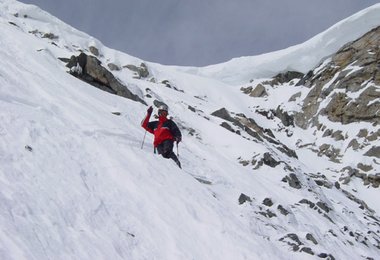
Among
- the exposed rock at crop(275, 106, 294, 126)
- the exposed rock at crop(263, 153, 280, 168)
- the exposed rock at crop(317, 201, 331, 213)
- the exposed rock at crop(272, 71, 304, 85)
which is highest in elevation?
the exposed rock at crop(272, 71, 304, 85)

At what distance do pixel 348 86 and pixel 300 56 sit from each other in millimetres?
19251

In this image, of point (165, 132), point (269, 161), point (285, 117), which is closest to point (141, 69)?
point (285, 117)

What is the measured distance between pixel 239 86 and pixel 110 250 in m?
76.7

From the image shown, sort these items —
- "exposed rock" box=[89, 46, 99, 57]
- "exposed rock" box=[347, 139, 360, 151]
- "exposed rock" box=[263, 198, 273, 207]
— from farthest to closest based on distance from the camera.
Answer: "exposed rock" box=[89, 46, 99, 57] → "exposed rock" box=[347, 139, 360, 151] → "exposed rock" box=[263, 198, 273, 207]

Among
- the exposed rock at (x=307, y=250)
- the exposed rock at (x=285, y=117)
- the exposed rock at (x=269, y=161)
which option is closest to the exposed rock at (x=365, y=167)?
the exposed rock at (x=285, y=117)

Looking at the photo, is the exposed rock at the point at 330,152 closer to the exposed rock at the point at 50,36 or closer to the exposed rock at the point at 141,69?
the exposed rock at the point at 141,69

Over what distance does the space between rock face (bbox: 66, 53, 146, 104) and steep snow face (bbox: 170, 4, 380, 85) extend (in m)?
56.0

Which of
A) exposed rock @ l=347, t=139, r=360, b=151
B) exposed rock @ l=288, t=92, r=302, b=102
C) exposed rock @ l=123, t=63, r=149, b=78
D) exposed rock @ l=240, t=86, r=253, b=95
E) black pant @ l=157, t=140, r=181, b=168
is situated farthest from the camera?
exposed rock @ l=240, t=86, r=253, b=95

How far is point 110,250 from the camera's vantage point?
24.8ft

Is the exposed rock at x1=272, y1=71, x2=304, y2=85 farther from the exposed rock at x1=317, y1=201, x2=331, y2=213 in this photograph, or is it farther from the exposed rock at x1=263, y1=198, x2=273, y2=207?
the exposed rock at x1=263, y1=198, x2=273, y2=207

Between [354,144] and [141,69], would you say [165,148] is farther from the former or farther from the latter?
[141,69]

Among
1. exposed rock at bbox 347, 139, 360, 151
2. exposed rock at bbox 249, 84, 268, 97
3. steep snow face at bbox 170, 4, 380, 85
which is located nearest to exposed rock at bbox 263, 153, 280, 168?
exposed rock at bbox 347, 139, 360, 151

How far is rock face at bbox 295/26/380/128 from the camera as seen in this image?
6431 cm

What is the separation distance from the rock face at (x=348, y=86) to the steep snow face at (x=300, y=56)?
4.25 metres
